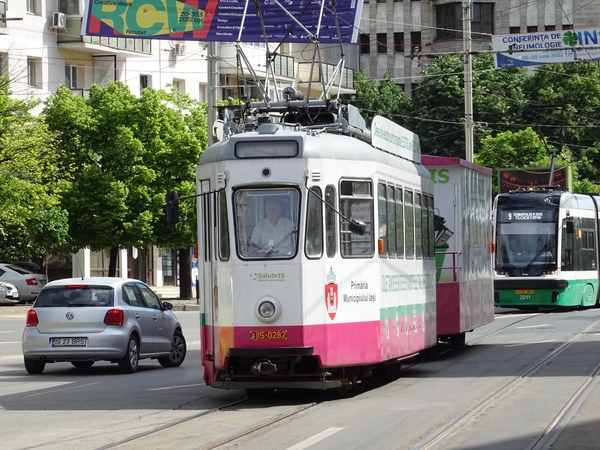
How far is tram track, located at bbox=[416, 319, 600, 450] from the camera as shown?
11.6m

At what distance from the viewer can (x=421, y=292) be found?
730 inches

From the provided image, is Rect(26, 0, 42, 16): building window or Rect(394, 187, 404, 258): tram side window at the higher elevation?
Rect(26, 0, 42, 16): building window

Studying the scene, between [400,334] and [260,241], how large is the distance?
2.87 m

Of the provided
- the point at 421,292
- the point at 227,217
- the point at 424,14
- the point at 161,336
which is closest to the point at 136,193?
the point at 161,336

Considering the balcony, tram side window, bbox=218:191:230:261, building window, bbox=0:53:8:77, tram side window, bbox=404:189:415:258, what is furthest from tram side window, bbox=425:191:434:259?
the balcony

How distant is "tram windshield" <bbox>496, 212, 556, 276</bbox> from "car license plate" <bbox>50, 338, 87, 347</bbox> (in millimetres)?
19121

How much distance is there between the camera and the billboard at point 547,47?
29.7 meters

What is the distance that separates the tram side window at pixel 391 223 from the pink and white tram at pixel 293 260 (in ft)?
0.91

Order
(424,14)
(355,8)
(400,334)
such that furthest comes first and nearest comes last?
(424,14) < (355,8) < (400,334)

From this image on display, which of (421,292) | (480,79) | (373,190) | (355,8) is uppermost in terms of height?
(480,79)

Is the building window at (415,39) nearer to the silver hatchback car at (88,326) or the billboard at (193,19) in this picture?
the billboard at (193,19)

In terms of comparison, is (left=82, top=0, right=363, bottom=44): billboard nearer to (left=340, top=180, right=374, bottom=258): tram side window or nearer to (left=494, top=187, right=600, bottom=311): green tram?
(left=494, top=187, right=600, bottom=311): green tram

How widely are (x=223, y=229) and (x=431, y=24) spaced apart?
243ft

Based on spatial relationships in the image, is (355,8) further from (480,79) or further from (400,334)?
(480,79)
